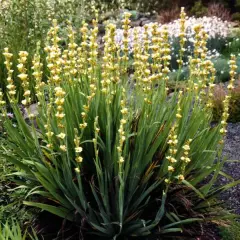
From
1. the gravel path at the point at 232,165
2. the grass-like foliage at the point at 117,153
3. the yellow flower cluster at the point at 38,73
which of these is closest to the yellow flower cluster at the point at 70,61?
the grass-like foliage at the point at 117,153

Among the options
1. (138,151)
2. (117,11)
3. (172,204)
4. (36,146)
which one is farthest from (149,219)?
(117,11)

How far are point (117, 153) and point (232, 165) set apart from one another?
1.72m

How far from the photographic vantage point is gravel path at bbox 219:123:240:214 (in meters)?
3.77

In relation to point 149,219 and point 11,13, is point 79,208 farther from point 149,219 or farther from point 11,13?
point 11,13

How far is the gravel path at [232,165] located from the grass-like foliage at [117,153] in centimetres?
45

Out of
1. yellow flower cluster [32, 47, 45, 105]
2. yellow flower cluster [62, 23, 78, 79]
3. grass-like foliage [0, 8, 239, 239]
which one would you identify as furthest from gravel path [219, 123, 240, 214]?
yellow flower cluster [32, 47, 45, 105]

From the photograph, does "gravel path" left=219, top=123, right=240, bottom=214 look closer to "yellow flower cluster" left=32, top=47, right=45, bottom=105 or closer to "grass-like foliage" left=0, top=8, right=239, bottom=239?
"grass-like foliage" left=0, top=8, right=239, bottom=239

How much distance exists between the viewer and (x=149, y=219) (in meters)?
3.13

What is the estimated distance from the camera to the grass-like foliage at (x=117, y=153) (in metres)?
2.91

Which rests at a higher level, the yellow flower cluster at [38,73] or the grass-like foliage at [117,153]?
the yellow flower cluster at [38,73]

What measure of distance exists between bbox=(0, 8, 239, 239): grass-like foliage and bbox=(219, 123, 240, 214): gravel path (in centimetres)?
45

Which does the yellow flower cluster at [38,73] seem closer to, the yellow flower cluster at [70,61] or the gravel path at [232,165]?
the yellow flower cluster at [70,61]

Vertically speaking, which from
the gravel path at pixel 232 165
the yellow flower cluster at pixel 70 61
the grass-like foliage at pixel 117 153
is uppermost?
the yellow flower cluster at pixel 70 61

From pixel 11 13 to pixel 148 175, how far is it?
4712mm
